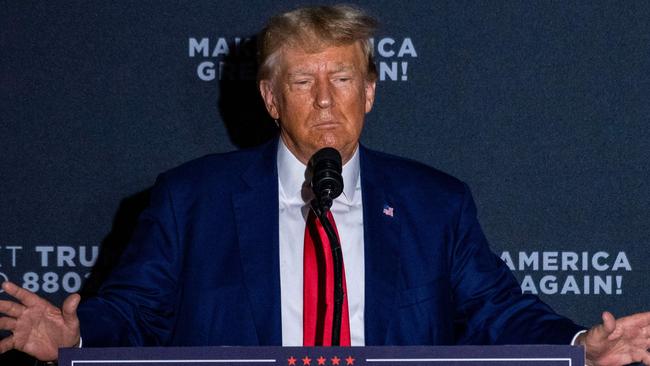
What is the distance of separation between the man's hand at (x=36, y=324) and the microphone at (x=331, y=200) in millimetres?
476

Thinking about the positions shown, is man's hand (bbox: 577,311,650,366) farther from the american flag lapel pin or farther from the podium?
the american flag lapel pin

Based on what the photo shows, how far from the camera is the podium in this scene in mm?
1617

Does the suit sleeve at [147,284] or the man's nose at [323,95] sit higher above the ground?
the man's nose at [323,95]

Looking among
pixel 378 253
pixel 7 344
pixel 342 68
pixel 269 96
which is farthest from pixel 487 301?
pixel 7 344

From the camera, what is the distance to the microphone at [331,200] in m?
1.69

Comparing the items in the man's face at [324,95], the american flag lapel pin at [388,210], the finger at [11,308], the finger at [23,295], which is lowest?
the finger at [11,308]

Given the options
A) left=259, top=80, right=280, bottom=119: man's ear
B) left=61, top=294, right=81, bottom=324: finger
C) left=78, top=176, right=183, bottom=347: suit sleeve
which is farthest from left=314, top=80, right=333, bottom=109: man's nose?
left=61, top=294, right=81, bottom=324: finger

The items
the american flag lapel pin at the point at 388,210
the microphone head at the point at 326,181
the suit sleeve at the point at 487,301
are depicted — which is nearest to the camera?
the microphone head at the point at 326,181

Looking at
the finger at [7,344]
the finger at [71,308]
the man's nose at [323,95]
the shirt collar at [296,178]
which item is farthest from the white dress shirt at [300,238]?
the finger at [7,344]

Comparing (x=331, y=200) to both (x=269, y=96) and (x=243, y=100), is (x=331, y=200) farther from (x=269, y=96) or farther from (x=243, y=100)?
(x=243, y=100)

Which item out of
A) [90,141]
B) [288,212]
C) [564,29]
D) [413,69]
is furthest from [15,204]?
[564,29]

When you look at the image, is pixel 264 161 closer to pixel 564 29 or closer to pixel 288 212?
pixel 288 212

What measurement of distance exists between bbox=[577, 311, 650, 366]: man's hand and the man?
10.3 inches

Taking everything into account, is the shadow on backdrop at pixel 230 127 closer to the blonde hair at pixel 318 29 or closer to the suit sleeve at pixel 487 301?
the blonde hair at pixel 318 29
